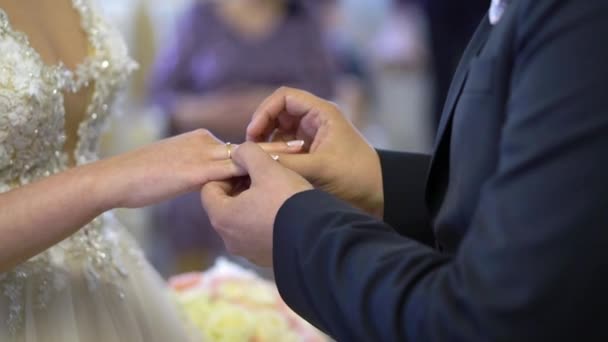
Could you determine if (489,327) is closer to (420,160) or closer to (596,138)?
(596,138)

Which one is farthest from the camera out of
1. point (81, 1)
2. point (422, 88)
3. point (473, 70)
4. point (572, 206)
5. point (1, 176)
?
point (422, 88)

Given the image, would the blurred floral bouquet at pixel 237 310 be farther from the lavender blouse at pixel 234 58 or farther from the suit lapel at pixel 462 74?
the lavender blouse at pixel 234 58

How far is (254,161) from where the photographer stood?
0.89 metres

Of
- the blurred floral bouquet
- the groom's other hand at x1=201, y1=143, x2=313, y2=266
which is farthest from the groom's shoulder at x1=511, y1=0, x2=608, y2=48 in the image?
the blurred floral bouquet

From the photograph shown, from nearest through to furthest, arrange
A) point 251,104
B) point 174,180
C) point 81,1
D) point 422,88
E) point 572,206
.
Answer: point 572,206 < point 174,180 < point 81,1 < point 251,104 < point 422,88

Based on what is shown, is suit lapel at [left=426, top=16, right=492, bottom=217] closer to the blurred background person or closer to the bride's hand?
the bride's hand

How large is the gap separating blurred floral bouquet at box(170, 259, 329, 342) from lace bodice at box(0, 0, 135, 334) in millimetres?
178

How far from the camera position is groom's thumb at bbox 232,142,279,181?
0.87 m

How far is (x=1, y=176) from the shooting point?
1.09 metres

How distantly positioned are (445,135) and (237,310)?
59cm

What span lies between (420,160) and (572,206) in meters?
0.49

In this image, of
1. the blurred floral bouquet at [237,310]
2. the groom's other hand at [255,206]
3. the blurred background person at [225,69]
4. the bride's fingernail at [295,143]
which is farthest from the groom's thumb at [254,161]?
the blurred background person at [225,69]

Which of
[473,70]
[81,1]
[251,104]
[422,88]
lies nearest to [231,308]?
[81,1]

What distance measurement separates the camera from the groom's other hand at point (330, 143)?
1.07 metres
